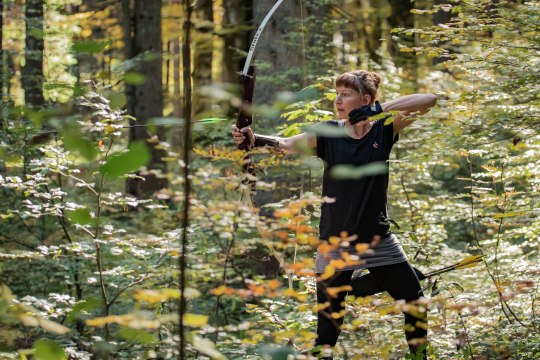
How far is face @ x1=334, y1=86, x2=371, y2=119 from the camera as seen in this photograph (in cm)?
380

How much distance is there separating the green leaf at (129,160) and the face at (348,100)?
8.29 ft

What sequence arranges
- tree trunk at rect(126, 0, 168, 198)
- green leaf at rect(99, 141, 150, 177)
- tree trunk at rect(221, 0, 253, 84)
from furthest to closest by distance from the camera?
tree trunk at rect(221, 0, 253, 84)
tree trunk at rect(126, 0, 168, 198)
green leaf at rect(99, 141, 150, 177)

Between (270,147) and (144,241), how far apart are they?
1789 mm

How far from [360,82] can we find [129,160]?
2.60m

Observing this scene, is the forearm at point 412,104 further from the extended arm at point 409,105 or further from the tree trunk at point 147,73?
the tree trunk at point 147,73

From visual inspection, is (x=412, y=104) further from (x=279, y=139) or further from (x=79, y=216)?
(x=79, y=216)

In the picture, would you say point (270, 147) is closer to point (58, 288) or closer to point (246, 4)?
point (58, 288)

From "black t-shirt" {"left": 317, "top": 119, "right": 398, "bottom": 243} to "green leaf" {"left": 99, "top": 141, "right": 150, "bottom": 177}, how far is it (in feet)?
7.89

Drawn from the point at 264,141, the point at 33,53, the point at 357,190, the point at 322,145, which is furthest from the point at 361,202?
the point at 33,53

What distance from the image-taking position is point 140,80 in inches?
63.0

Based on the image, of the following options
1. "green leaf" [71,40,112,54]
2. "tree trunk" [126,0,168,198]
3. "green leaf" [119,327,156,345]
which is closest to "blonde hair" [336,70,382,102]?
"green leaf" [119,327,156,345]

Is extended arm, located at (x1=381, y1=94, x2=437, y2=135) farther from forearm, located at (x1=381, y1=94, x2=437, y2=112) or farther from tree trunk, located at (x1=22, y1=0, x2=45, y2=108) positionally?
tree trunk, located at (x1=22, y1=0, x2=45, y2=108)

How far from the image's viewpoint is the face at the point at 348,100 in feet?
12.5

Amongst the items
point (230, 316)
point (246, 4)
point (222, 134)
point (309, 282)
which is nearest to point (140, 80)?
point (309, 282)
